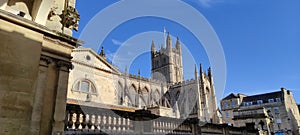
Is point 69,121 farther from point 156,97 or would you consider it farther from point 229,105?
point 229,105

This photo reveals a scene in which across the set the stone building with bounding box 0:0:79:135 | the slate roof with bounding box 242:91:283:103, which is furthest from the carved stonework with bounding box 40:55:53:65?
the slate roof with bounding box 242:91:283:103

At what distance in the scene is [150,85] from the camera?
52.5 meters

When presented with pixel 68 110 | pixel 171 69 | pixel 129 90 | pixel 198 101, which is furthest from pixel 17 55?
pixel 171 69

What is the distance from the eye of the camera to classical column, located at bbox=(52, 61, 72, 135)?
5.08 m

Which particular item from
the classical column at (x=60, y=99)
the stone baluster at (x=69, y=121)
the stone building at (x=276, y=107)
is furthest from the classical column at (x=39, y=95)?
the stone building at (x=276, y=107)

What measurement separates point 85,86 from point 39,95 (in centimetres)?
2292

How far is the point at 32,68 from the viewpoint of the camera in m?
5.18

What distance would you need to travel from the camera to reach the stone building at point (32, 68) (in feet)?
15.5

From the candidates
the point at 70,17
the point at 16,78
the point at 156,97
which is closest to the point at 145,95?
the point at 156,97

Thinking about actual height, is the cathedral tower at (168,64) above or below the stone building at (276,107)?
above

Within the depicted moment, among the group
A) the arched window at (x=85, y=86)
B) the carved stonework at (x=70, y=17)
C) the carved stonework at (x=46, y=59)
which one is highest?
the arched window at (x=85, y=86)

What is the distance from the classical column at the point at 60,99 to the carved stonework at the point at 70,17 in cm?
141

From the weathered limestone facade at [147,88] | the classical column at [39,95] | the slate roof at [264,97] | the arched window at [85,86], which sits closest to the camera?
the classical column at [39,95]

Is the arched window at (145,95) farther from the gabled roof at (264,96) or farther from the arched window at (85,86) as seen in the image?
the gabled roof at (264,96)
